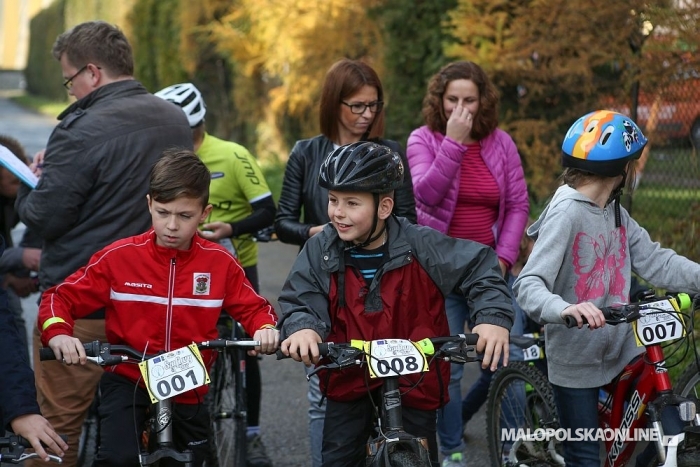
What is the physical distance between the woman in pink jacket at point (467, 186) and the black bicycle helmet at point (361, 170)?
1.53 m

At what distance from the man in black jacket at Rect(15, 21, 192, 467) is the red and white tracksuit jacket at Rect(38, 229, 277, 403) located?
56 centimetres

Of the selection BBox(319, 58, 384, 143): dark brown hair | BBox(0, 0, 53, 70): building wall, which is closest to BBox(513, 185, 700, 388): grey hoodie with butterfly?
BBox(319, 58, 384, 143): dark brown hair

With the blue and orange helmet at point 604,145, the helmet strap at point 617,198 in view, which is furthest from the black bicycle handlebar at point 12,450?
the helmet strap at point 617,198

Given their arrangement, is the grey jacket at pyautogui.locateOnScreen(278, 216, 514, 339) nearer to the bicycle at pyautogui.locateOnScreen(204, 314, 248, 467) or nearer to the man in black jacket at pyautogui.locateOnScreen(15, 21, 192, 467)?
the man in black jacket at pyautogui.locateOnScreen(15, 21, 192, 467)

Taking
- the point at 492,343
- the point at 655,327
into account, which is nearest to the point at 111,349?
the point at 492,343

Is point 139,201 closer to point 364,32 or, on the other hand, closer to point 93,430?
point 93,430

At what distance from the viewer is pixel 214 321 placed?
4.31m

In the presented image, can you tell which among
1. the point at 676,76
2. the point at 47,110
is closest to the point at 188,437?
the point at 676,76

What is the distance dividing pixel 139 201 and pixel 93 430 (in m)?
1.91

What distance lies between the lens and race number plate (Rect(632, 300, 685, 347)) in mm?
4043

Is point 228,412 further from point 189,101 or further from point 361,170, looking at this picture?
point 361,170

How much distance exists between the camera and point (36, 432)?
3.55 meters

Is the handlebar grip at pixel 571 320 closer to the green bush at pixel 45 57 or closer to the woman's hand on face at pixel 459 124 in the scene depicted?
the woman's hand on face at pixel 459 124

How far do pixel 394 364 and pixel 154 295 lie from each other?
1.17 metres
